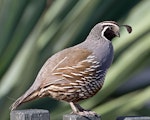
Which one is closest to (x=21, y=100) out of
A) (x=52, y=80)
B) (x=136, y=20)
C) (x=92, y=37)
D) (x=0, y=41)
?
(x=52, y=80)

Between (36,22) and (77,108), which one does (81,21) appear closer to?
(36,22)

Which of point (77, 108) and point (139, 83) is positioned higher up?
point (139, 83)

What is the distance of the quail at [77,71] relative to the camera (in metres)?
1.85

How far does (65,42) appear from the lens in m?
3.21

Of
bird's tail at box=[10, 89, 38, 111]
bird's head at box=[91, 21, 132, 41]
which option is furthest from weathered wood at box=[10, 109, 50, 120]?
bird's head at box=[91, 21, 132, 41]

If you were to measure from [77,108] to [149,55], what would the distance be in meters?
1.35

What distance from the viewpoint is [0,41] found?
3094 millimetres

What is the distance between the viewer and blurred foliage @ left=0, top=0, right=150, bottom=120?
10.2 feet

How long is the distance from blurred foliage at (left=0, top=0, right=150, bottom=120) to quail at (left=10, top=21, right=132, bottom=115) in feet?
3.81

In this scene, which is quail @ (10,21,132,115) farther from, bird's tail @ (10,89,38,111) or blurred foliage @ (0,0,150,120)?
blurred foliage @ (0,0,150,120)

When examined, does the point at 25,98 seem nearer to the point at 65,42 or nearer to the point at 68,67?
the point at 68,67

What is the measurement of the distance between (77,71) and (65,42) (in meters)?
1.31

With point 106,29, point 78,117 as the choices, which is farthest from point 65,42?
point 78,117

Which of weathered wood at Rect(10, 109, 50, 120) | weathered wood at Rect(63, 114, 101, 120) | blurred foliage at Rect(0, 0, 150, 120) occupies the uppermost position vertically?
blurred foliage at Rect(0, 0, 150, 120)
